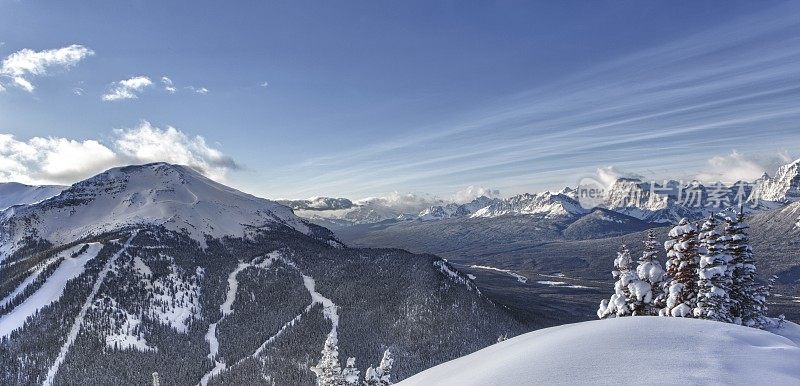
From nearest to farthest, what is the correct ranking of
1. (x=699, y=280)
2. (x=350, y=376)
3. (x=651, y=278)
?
(x=699, y=280) < (x=651, y=278) < (x=350, y=376)

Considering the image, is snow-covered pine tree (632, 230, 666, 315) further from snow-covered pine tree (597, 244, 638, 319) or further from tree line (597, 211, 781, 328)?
snow-covered pine tree (597, 244, 638, 319)

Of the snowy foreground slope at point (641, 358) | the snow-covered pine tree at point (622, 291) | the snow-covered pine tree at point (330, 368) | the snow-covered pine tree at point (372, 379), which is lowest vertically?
the snow-covered pine tree at point (372, 379)

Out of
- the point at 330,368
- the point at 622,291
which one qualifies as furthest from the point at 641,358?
the point at 330,368

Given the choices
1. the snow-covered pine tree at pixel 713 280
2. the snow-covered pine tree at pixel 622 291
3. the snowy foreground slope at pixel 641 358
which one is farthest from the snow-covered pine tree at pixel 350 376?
the snow-covered pine tree at pixel 713 280

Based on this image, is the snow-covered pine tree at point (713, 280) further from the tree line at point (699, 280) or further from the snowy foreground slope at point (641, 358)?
the snowy foreground slope at point (641, 358)

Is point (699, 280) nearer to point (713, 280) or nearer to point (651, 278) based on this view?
point (713, 280)

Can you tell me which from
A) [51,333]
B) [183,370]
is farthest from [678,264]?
[51,333]
